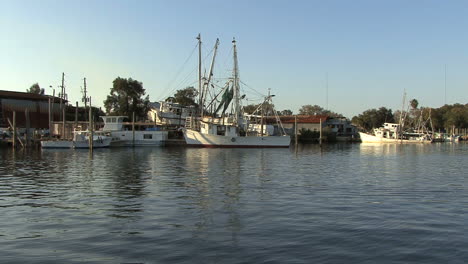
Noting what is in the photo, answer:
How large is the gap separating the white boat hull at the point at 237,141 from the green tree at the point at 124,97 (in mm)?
26999

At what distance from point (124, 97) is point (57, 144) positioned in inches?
1346

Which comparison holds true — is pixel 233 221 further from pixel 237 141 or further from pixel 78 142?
pixel 237 141

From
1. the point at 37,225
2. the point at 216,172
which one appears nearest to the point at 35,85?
the point at 216,172

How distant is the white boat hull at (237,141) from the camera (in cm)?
8312

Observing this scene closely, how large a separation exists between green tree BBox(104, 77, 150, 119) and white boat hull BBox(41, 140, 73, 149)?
32569mm

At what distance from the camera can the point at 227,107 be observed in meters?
90.6

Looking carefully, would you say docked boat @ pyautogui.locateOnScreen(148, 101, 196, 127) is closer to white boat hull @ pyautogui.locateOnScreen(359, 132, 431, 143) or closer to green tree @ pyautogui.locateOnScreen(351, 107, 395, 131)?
white boat hull @ pyautogui.locateOnScreen(359, 132, 431, 143)

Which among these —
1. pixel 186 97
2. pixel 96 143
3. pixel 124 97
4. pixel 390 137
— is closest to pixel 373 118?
pixel 390 137

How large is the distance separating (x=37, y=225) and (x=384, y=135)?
415 feet

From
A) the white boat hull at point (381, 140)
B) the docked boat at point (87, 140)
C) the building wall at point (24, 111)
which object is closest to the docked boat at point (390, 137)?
the white boat hull at point (381, 140)

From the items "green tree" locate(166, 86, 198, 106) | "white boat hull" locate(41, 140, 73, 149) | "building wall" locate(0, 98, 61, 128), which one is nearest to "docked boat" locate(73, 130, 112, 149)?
"white boat hull" locate(41, 140, 73, 149)

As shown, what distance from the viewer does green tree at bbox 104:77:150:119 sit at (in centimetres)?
10294

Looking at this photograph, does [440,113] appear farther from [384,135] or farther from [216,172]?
[216,172]

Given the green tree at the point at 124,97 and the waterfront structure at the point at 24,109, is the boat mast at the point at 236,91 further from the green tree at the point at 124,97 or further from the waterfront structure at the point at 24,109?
the waterfront structure at the point at 24,109
